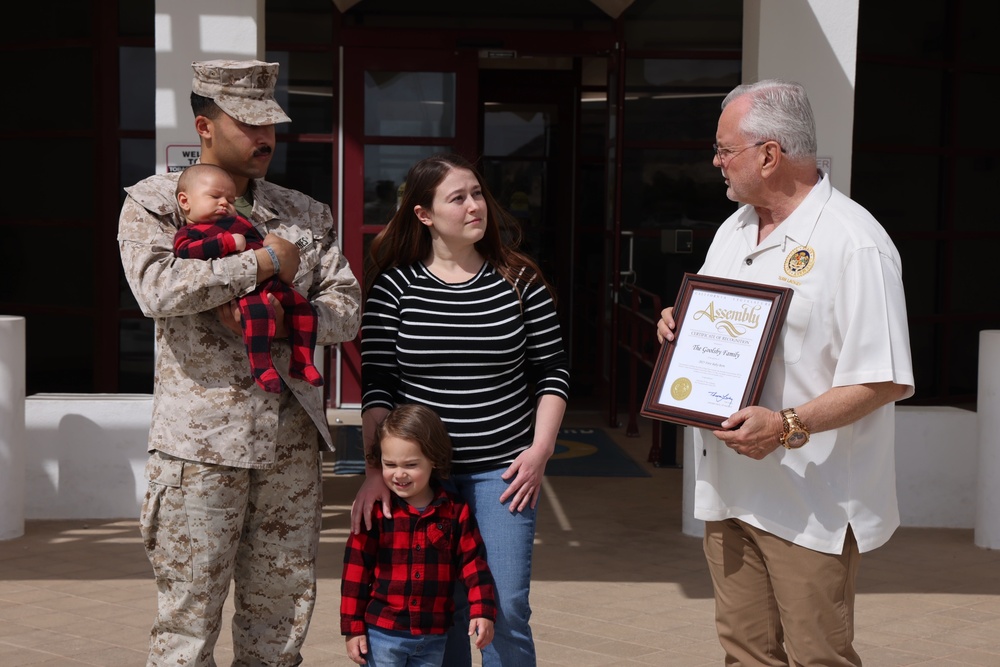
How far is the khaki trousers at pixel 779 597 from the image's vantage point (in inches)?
125

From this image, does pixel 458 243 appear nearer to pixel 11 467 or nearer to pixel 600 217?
pixel 11 467

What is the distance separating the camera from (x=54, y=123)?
10.2m

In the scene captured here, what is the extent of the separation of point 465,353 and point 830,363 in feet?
3.19

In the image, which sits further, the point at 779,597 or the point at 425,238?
the point at 425,238

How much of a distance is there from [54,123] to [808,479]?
8.54 meters

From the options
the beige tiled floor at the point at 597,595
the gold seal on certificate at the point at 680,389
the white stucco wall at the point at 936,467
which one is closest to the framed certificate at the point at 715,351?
the gold seal on certificate at the point at 680,389

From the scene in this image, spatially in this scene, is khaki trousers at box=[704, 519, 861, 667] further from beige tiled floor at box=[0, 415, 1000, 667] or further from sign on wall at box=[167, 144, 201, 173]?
sign on wall at box=[167, 144, 201, 173]

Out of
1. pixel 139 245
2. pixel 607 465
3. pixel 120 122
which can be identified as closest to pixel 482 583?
pixel 139 245

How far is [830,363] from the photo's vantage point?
318 cm

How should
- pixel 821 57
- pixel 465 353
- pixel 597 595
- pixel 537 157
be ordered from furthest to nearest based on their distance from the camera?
pixel 537 157, pixel 821 57, pixel 597 595, pixel 465 353

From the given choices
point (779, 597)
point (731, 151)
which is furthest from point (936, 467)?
point (731, 151)

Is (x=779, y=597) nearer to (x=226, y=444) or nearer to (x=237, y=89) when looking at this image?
(x=226, y=444)

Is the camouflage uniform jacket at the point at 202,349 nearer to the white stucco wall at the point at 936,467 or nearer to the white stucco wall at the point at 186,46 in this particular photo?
the white stucco wall at the point at 186,46

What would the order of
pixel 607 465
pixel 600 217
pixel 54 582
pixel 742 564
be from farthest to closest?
pixel 600 217 → pixel 607 465 → pixel 54 582 → pixel 742 564
